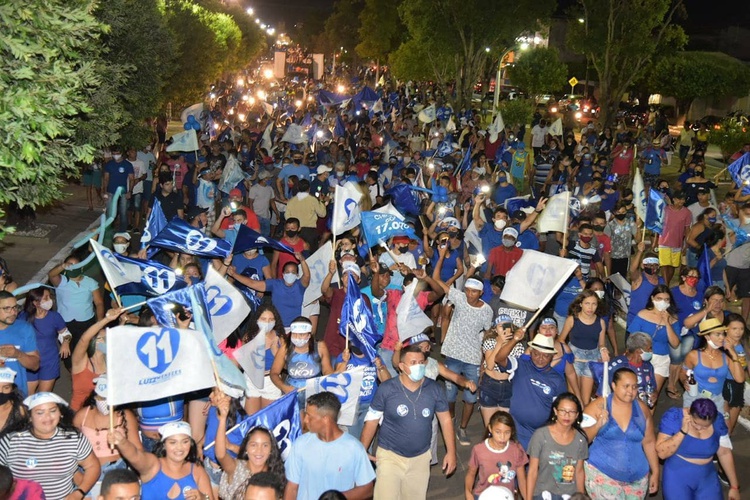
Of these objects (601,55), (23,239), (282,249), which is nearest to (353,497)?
(282,249)

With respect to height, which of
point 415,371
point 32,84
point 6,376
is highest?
point 32,84

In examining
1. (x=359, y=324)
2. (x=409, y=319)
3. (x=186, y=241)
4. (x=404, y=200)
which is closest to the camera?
(x=359, y=324)

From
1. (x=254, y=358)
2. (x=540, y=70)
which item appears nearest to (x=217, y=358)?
(x=254, y=358)

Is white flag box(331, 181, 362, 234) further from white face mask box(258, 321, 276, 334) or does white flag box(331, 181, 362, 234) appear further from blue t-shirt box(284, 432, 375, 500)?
blue t-shirt box(284, 432, 375, 500)

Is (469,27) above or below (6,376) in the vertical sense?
below

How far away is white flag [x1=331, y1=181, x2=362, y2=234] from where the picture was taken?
10477mm

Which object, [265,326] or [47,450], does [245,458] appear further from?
[265,326]

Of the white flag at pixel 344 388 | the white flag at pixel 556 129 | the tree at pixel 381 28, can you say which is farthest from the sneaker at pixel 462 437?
the tree at pixel 381 28

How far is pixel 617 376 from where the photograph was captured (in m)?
6.63

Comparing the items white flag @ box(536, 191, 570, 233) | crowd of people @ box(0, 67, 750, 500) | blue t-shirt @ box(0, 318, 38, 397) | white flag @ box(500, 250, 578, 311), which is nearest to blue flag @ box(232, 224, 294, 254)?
crowd of people @ box(0, 67, 750, 500)

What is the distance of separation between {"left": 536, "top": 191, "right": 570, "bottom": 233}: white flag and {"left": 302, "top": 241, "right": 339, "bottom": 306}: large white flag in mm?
3055

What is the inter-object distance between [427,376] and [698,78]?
44.9 m

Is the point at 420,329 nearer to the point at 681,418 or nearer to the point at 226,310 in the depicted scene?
the point at 226,310

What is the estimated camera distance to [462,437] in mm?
8781
